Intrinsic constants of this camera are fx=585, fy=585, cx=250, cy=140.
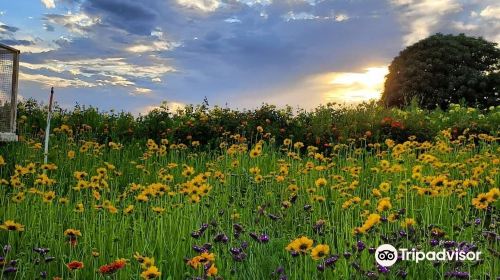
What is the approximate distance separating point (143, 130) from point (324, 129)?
10.4ft

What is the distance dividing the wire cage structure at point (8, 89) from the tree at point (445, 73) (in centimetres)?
1851

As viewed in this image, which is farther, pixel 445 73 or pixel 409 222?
pixel 445 73

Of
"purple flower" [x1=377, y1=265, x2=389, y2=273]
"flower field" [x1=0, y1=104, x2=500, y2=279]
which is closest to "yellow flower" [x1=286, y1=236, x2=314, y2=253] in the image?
"flower field" [x1=0, y1=104, x2=500, y2=279]

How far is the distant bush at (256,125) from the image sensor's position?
974cm

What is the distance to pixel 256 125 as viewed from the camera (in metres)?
10.3

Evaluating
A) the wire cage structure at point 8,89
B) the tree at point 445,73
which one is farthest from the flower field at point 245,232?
the tree at point 445,73

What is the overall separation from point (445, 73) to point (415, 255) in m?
25.0

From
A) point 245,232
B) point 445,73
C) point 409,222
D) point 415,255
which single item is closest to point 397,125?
point 245,232

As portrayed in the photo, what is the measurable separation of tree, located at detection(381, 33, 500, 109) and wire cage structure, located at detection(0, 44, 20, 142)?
18.5m

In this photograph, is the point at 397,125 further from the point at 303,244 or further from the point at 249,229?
the point at 303,244

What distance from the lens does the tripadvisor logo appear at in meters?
2.97

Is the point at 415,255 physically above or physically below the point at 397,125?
below

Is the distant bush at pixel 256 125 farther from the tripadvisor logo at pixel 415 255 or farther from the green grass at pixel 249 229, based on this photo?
the tripadvisor logo at pixel 415 255

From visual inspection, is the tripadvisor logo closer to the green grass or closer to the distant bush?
the green grass
